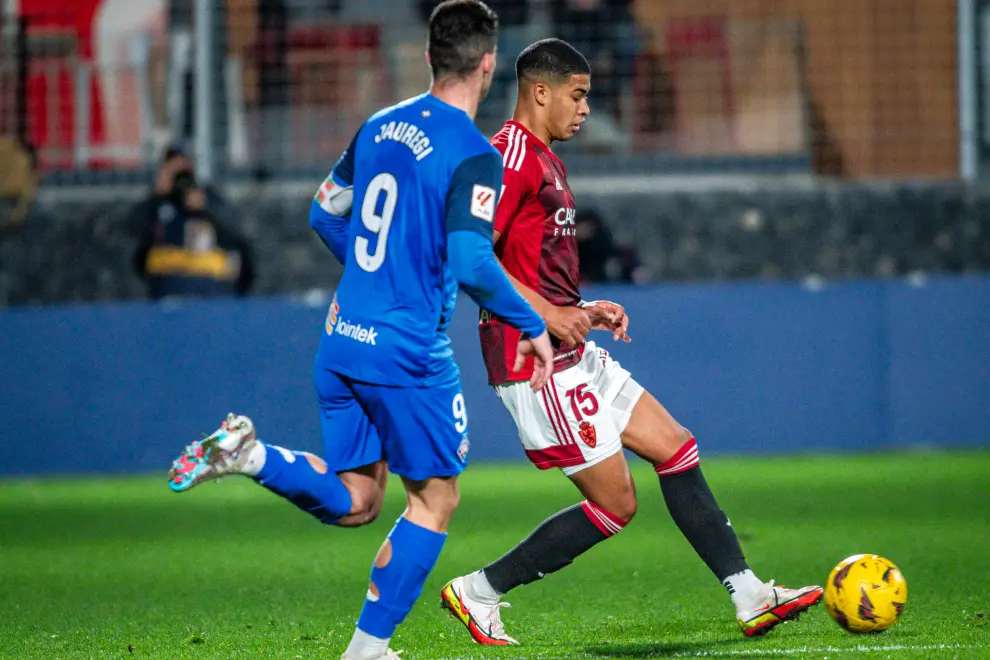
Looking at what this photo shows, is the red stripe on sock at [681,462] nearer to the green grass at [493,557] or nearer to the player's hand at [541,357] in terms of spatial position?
the green grass at [493,557]

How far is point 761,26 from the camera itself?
13.9 meters

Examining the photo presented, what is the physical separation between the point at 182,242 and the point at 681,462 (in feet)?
26.7

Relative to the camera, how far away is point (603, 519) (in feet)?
17.4

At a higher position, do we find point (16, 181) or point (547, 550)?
point (16, 181)

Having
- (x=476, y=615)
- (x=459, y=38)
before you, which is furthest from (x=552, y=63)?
(x=476, y=615)

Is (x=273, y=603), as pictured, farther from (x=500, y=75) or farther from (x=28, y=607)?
(x=500, y=75)

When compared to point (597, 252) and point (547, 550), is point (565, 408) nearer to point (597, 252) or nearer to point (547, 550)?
point (547, 550)

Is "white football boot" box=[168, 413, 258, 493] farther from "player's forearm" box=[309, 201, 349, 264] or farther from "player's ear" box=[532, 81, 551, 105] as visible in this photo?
A: "player's ear" box=[532, 81, 551, 105]

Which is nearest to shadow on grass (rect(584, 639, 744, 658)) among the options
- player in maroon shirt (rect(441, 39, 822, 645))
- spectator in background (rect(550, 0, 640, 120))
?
player in maroon shirt (rect(441, 39, 822, 645))

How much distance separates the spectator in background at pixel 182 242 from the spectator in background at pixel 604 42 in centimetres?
371

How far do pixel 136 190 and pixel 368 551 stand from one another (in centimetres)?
728

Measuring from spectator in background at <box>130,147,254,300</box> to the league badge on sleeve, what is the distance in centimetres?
855

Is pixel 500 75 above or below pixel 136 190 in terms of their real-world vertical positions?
above

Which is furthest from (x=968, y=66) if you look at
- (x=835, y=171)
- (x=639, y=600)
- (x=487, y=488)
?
(x=639, y=600)
